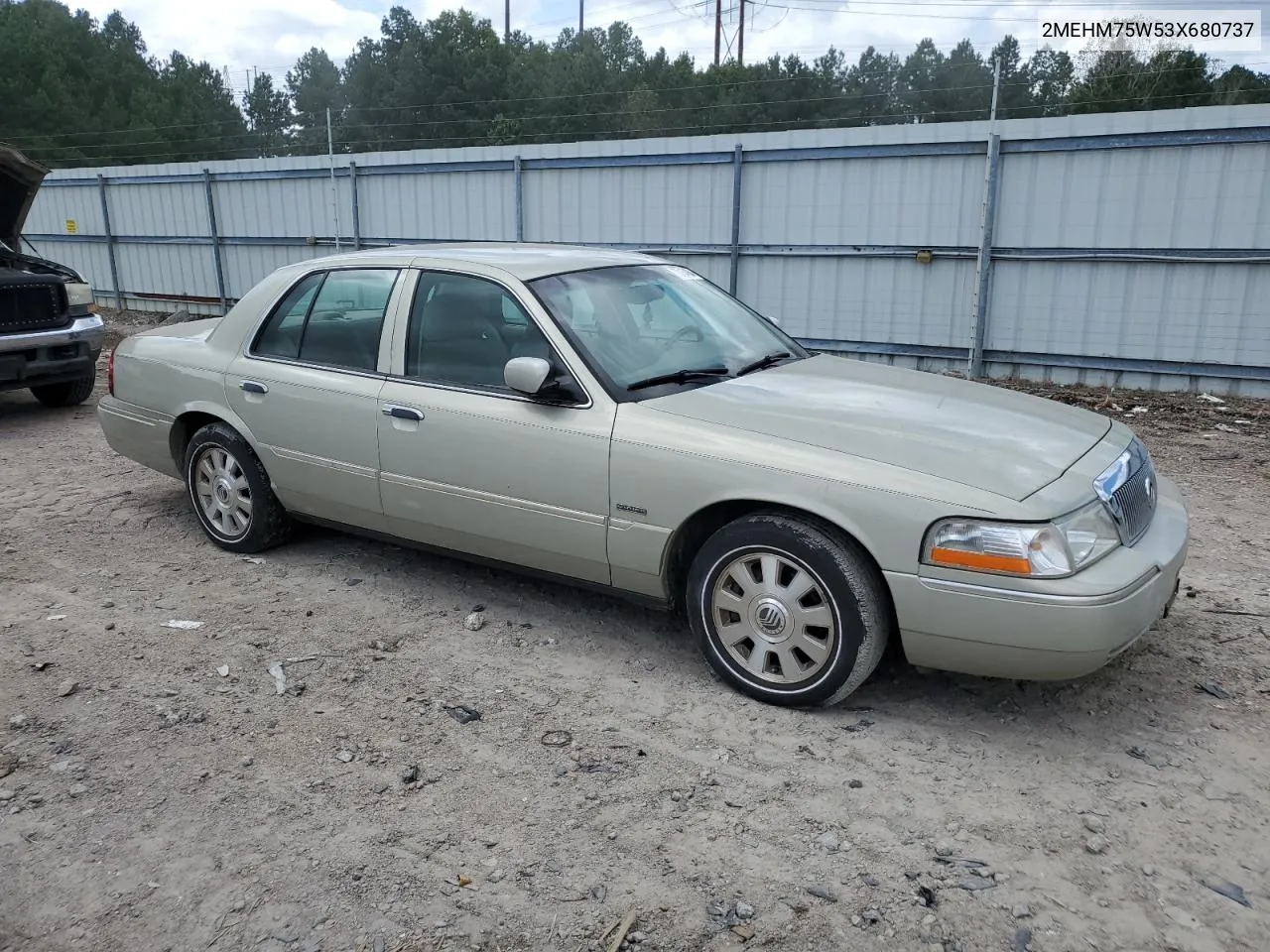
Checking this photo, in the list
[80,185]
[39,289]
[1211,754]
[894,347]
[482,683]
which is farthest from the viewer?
[80,185]

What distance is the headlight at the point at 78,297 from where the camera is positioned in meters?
8.83

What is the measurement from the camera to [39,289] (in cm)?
842

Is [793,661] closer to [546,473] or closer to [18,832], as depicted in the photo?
[546,473]

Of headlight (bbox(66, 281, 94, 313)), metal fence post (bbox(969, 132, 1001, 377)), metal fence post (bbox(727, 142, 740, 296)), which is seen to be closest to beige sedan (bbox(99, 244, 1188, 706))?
headlight (bbox(66, 281, 94, 313))

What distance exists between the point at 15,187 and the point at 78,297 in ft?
3.84

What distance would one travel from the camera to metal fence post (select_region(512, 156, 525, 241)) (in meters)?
12.9

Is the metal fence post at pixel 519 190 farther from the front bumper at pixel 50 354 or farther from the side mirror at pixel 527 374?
the side mirror at pixel 527 374

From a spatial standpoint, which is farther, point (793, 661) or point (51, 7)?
point (51, 7)

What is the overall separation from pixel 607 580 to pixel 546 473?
1.61 ft

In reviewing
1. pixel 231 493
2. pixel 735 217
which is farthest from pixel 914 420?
pixel 735 217

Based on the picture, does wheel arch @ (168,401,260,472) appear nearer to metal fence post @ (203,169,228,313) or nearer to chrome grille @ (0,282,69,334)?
chrome grille @ (0,282,69,334)

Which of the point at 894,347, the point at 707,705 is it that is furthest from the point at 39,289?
the point at 894,347

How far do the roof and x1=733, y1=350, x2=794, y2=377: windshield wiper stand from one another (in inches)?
31.3

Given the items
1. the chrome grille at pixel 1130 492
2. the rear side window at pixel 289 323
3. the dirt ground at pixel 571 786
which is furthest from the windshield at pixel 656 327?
the chrome grille at pixel 1130 492
